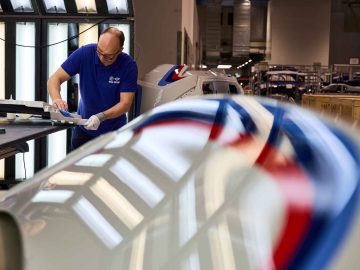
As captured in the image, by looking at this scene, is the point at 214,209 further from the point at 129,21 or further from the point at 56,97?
the point at 129,21

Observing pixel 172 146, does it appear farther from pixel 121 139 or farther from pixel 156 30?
pixel 156 30

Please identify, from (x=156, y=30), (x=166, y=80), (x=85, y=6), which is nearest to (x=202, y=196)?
(x=166, y=80)

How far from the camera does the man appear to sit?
2.82m

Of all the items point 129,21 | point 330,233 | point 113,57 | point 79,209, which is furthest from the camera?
point 129,21

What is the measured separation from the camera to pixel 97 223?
0.64 metres

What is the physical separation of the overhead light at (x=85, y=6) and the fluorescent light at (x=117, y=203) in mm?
4684

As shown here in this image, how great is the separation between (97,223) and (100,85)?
2.32m

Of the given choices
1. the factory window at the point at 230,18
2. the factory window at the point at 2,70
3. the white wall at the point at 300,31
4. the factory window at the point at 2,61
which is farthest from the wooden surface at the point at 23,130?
the factory window at the point at 230,18

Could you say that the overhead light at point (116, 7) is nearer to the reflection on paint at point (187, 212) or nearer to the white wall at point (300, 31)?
the reflection on paint at point (187, 212)

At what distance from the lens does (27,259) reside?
23.8 inches

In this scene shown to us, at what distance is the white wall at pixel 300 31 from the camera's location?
1678 centimetres

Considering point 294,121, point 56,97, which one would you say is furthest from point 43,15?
point 294,121

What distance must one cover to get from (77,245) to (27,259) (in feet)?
0.18

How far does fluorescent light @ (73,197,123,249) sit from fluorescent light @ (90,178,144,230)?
0.02 meters
